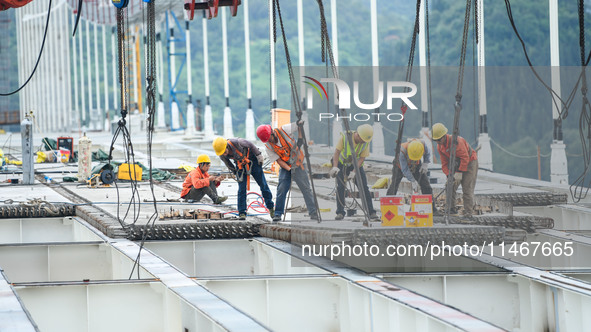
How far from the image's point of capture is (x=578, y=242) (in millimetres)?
12141

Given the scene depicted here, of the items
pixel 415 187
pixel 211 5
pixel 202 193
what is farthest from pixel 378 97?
pixel 202 193

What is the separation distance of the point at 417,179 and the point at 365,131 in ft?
2.99

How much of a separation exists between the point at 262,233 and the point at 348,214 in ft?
6.44

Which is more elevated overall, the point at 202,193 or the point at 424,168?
the point at 424,168

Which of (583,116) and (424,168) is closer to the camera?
(424,168)

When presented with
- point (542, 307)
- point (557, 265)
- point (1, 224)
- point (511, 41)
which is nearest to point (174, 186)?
point (1, 224)

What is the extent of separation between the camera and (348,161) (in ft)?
39.4

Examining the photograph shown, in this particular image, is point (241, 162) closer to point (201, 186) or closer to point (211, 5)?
point (201, 186)

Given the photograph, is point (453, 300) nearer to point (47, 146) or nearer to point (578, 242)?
point (578, 242)

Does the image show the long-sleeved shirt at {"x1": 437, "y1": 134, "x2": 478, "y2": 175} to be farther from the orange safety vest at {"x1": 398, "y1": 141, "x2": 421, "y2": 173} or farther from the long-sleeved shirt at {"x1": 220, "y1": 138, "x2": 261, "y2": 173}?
the long-sleeved shirt at {"x1": 220, "y1": 138, "x2": 261, "y2": 173}

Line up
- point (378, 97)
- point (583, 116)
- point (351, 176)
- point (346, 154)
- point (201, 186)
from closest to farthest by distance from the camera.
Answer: point (378, 97) < point (346, 154) < point (351, 176) < point (583, 116) < point (201, 186)

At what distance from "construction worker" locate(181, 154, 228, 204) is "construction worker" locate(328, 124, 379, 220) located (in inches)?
219

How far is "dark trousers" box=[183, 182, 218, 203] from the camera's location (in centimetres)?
1750

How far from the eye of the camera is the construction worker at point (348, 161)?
11609 millimetres
